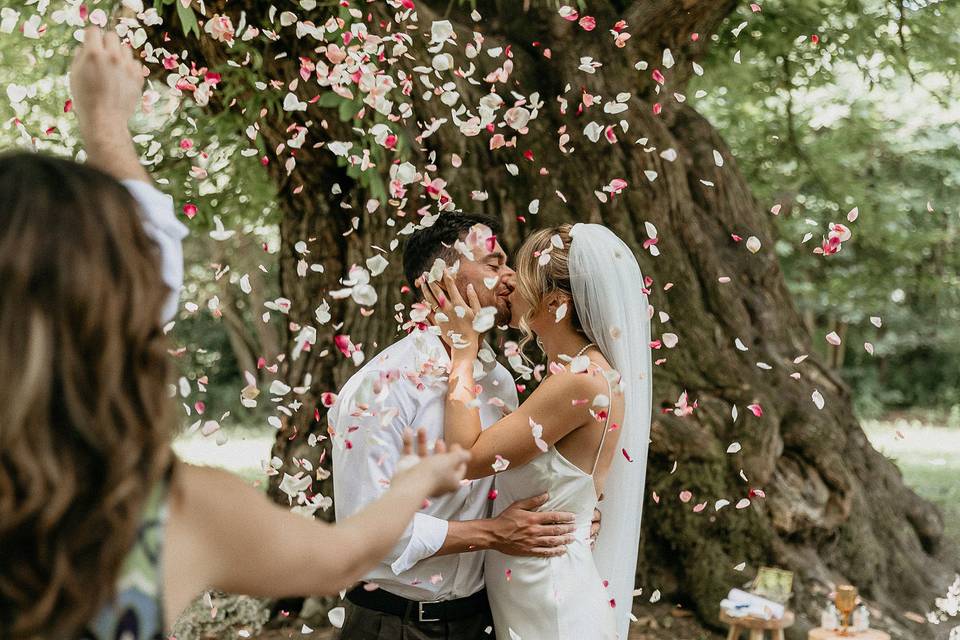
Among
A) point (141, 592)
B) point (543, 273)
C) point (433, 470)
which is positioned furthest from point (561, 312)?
point (141, 592)

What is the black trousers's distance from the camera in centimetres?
283

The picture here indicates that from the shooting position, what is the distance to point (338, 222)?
5.81m

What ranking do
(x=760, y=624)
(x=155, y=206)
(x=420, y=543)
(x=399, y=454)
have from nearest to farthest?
1. (x=155, y=206)
2. (x=420, y=543)
3. (x=399, y=454)
4. (x=760, y=624)

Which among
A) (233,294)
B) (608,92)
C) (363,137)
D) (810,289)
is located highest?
(608,92)

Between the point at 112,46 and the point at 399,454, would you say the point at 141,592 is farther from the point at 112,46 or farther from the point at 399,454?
the point at 399,454

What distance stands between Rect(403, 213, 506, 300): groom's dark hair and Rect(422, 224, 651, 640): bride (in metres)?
0.12

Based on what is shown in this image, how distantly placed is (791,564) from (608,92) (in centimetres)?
295

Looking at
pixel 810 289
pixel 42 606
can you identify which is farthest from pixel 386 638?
pixel 810 289

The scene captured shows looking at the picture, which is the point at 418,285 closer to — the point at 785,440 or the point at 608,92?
the point at 608,92

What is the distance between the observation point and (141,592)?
131cm

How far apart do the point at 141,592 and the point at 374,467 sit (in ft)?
4.83

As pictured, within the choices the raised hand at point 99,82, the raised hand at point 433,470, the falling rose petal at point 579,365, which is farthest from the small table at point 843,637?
the raised hand at point 99,82

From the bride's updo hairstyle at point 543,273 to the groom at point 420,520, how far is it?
104 millimetres

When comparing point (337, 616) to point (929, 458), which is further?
point (929, 458)
